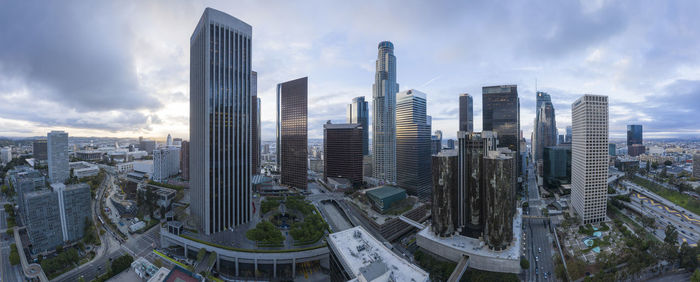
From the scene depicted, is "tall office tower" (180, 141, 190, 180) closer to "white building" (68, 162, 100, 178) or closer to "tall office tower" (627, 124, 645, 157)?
"white building" (68, 162, 100, 178)

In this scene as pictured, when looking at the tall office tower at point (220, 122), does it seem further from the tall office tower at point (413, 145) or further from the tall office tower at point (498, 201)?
the tall office tower at point (413, 145)

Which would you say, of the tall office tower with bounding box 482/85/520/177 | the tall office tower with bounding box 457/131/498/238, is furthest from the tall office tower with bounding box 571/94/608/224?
the tall office tower with bounding box 482/85/520/177

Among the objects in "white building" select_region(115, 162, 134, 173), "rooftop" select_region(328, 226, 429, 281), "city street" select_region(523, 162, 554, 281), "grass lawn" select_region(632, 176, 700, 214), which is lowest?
"city street" select_region(523, 162, 554, 281)

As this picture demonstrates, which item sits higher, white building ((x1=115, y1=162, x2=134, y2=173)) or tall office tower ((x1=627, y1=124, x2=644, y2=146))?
tall office tower ((x1=627, y1=124, x2=644, y2=146))

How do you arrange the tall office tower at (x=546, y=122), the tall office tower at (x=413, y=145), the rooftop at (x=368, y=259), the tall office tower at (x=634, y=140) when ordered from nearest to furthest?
the rooftop at (x=368, y=259) < the tall office tower at (x=413, y=145) < the tall office tower at (x=546, y=122) < the tall office tower at (x=634, y=140)

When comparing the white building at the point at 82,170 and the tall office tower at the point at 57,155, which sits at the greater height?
the tall office tower at the point at 57,155

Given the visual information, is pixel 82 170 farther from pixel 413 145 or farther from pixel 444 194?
pixel 444 194

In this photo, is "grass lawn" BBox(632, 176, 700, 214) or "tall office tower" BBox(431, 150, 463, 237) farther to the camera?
"grass lawn" BBox(632, 176, 700, 214)

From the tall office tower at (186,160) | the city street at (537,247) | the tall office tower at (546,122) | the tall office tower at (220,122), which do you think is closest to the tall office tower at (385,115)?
the city street at (537,247)
